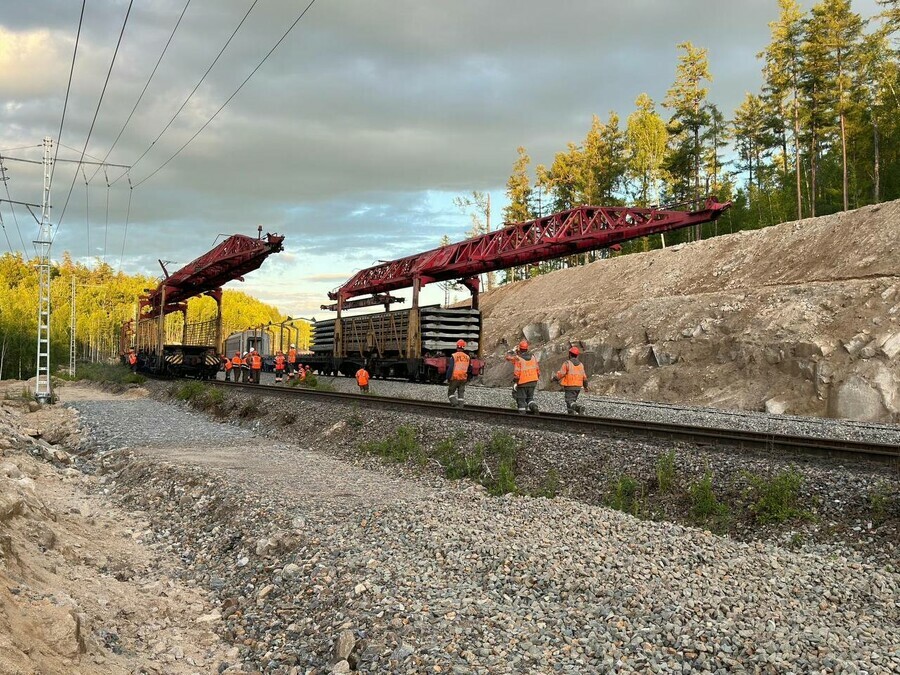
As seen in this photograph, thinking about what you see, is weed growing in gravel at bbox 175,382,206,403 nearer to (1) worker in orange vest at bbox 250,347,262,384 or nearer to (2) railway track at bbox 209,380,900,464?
(1) worker in orange vest at bbox 250,347,262,384

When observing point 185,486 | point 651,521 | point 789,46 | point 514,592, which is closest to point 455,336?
point 185,486

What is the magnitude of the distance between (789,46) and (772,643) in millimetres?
45365

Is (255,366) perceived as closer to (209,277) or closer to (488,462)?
(209,277)

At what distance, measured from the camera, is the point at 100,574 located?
606 cm

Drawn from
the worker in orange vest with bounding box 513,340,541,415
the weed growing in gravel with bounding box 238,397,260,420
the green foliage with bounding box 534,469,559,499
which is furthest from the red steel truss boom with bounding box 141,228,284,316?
the green foliage with bounding box 534,469,559,499

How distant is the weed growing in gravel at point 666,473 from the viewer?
25.0 feet

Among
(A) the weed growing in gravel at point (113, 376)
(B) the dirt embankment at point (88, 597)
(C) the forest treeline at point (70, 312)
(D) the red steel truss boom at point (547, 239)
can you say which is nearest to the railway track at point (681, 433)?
(B) the dirt embankment at point (88, 597)

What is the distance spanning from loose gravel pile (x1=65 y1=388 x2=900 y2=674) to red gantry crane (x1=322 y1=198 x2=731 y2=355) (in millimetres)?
11742

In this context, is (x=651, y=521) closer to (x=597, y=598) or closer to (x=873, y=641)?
(x=597, y=598)

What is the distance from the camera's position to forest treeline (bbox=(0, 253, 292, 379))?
75.4m

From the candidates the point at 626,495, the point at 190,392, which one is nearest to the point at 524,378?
the point at 626,495

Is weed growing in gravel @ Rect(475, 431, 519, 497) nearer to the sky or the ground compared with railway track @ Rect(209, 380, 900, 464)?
nearer to the ground

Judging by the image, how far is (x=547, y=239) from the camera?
66.3ft

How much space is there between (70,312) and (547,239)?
97633mm
